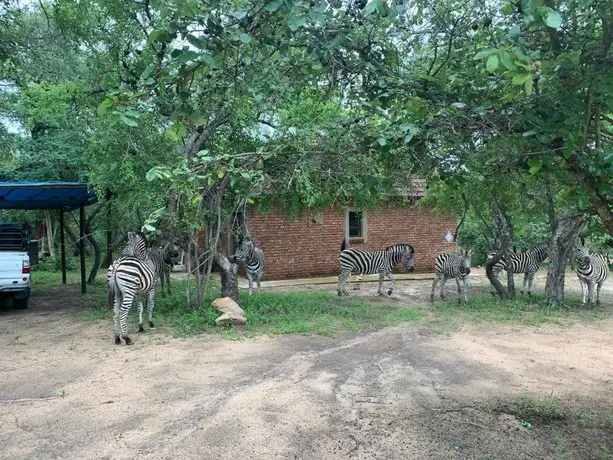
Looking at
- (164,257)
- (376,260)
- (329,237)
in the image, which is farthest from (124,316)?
(329,237)

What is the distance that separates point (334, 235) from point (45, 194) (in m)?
9.33

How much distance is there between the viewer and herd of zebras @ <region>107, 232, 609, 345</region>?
799 cm

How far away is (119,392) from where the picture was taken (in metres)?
5.54

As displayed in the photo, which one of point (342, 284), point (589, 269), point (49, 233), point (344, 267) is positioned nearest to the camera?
point (589, 269)

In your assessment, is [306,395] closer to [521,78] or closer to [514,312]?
[521,78]

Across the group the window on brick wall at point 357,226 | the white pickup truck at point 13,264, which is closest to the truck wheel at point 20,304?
the white pickup truck at point 13,264

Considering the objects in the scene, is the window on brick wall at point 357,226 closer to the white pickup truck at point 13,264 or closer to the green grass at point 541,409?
the white pickup truck at point 13,264

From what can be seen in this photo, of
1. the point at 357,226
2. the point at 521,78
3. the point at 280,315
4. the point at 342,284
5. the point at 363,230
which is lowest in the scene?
the point at 280,315

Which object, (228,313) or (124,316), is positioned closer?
(124,316)

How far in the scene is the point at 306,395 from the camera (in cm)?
539

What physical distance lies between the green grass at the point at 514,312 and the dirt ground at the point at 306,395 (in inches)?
43.3

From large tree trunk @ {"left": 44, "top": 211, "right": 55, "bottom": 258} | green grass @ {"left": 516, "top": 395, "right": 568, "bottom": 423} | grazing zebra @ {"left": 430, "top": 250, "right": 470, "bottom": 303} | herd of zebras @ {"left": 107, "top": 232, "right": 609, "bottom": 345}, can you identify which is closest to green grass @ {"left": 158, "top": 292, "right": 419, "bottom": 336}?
herd of zebras @ {"left": 107, "top": 232, "right": 609, "bottom": 345}

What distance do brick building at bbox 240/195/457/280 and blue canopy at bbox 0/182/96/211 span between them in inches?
195

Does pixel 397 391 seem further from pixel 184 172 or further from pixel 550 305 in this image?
pixel 550 305
